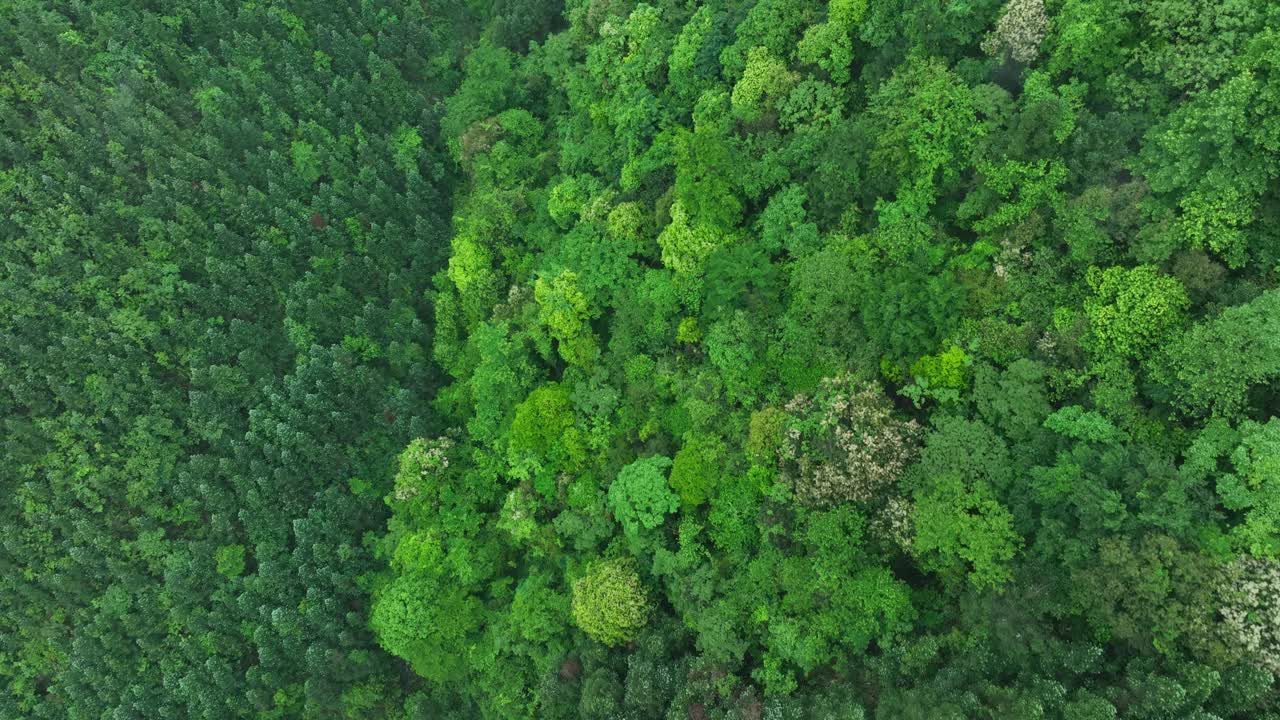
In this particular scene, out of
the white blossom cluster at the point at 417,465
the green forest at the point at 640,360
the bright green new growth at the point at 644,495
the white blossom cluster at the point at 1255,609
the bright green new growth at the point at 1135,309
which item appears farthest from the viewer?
the white blossom cluster at the point at 417,465

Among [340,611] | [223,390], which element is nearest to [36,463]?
[223,390]

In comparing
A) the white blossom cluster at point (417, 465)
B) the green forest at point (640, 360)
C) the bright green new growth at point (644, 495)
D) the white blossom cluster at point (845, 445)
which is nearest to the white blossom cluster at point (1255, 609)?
the green forest at point (640, 360)

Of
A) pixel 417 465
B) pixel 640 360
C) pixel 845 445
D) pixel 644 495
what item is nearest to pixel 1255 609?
pixel 845 445

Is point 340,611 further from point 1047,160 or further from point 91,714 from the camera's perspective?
point 1047,160

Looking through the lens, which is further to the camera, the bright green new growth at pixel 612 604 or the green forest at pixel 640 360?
the bright green new growth at pixel 612 604

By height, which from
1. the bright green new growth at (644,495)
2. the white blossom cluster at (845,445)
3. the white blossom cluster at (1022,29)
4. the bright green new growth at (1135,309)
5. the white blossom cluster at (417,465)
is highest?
the white blossom cluster at (1022,29)

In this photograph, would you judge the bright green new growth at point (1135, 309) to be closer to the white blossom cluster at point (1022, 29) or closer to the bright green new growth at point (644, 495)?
the white blossom cluster at point (1022, 29)

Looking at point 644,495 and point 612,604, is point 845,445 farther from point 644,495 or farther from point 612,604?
point 612,604
